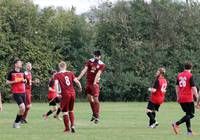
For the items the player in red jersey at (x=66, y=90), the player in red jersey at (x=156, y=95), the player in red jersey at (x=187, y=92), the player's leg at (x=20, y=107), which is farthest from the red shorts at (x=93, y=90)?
the player in red jersey at (x=187, y=92)

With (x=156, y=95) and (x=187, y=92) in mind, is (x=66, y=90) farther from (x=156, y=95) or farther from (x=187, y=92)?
(x=156, y=95)

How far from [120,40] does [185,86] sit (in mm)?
34065

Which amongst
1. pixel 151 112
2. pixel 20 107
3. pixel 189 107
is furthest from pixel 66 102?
pixel 151 112

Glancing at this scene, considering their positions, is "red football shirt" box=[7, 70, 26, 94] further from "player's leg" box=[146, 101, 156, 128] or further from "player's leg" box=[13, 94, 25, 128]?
"player's leg" box=[146, 101, 156, 128]

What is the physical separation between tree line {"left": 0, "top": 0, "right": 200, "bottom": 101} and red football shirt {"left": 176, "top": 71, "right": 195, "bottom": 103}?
31.6 metres

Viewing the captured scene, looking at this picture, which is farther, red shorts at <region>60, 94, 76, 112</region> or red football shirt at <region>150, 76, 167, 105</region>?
red football shirt at <region>150, 76, 167, 105</region>

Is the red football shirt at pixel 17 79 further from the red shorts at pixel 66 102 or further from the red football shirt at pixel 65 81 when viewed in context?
the red shorts at pixel 66 102

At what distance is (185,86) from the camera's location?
1825 centimetres

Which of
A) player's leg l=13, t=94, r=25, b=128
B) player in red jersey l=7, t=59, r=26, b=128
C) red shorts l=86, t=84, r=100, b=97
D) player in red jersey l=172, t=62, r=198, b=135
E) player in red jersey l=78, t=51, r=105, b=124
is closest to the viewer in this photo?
player in red jersey l=172, t=62, r=198, b=135

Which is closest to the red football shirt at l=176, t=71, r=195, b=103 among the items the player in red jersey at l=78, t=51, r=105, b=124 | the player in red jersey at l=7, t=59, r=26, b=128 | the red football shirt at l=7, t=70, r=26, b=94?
the player in red jersey at l=78, t=51, r=105, b=124

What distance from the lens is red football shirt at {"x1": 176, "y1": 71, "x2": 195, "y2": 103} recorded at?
59.5 ft

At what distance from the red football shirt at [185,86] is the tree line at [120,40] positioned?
104ft

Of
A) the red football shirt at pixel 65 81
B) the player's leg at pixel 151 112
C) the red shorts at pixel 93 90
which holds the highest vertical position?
the red football shirt at pixel 65 81

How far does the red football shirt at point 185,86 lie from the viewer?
1814cm
